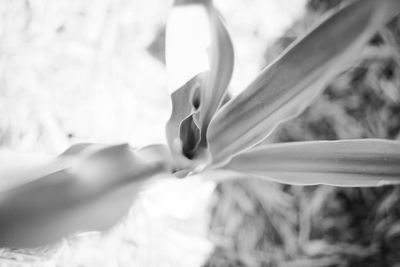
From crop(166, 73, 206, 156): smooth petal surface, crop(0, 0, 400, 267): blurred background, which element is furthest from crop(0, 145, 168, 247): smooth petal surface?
crop(0, 0, 400, 267): blurred background

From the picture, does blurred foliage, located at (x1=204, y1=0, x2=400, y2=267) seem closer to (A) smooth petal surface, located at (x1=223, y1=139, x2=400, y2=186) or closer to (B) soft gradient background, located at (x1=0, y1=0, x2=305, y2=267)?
(B) soft gradient background, located at (x1=0, y1=0, x2=305, y2=267)

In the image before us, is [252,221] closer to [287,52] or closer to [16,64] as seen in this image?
[287,52]

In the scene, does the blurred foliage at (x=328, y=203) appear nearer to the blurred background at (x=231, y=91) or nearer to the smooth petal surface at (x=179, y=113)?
the blurred background at (x=231, y=91)

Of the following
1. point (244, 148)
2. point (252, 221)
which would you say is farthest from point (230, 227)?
point (244, 148)

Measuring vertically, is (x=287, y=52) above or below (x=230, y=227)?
above

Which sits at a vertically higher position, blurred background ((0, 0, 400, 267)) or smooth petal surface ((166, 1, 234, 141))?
smooth petal surface ((166, 1, 234, 141))

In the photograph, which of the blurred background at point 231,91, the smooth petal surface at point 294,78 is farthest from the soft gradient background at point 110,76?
the smooth petal surface at point 294,78

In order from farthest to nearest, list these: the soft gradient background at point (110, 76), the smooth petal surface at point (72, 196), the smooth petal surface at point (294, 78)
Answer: the soft gradient background at point (110, 76) < the smooth petal surface at point (294, 78) < the smooth petal surface at point (72, 196)
